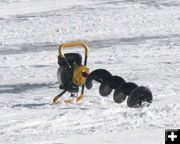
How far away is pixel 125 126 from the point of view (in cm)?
774

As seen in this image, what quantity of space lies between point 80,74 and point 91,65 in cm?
433

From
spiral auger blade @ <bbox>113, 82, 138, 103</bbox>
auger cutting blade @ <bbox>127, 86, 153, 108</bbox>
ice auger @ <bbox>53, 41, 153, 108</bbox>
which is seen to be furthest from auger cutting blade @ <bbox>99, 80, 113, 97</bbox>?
auger cutting blade @ <bbox>127, 86, 153, 108</bbox>

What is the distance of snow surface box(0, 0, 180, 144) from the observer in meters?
7.64

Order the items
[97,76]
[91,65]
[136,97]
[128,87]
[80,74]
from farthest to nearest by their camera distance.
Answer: [91,65], [97,76], [80,74], [128,87], [136,97]

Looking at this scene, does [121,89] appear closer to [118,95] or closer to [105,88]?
[118,95]

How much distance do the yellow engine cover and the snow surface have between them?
346 mm

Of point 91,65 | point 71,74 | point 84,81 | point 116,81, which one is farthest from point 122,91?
point 91,65

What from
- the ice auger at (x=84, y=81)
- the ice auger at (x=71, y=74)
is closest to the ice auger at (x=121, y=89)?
the ice auger at (x=84, y=81)

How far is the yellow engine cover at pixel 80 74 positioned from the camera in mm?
8891

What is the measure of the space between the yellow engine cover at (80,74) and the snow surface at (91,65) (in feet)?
1.14

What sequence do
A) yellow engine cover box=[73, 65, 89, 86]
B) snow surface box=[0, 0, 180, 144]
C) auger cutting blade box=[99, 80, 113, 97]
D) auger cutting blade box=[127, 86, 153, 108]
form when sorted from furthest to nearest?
auger cutting blade box=[99, 80, 113, 97] < yellow engine cover box=[73, 65, 89, 86] < auger cutting blade box=[127, 86, 153, 108] < snow surface box=[0, 0, 180, 144]

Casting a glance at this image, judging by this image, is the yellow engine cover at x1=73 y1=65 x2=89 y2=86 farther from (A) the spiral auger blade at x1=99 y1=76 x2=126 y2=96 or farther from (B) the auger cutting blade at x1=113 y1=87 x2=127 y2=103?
(B) the auger cutting blade at x1=113 y1=87 x2=127 y2=103

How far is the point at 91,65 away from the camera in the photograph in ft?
43.4

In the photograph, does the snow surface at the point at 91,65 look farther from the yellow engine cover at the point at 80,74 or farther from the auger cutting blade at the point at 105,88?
the yellow engine cover at the point at 80,74
